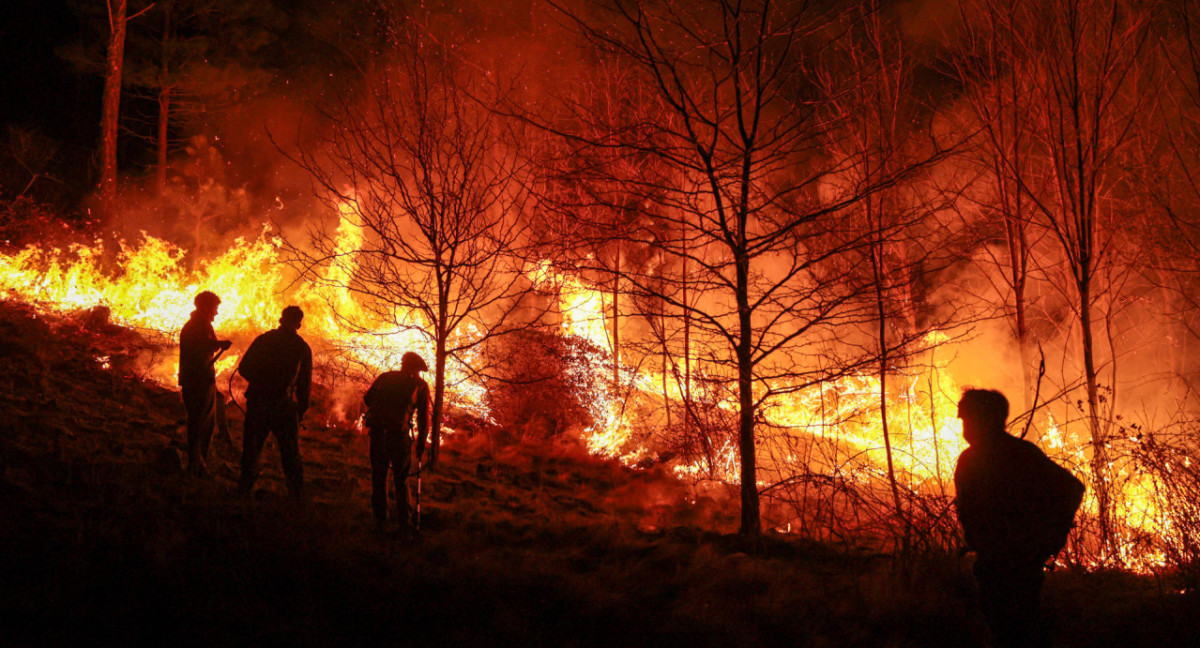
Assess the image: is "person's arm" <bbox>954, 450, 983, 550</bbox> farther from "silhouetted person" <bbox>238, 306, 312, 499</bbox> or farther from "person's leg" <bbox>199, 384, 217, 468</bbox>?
"person's leg" <bbox>199, 384, 217, 468</bbox>

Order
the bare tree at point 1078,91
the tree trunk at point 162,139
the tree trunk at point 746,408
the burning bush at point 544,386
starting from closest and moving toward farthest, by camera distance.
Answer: the tree trunk at point 746,408 → the bare tree at point 1078,91 → the burning bush at point 544,386 → the tree trunk at point 162,139

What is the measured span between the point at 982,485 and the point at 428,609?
3.03 meters

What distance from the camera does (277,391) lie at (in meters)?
5.34

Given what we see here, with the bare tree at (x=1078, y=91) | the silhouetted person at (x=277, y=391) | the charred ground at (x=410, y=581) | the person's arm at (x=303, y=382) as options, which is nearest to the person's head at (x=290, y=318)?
the silhouetted person at (x=277, y=391)

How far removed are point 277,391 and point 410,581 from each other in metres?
2.13

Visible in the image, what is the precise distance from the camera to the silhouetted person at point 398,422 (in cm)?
521

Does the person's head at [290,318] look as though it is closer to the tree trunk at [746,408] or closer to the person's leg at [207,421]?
the person's leg at [207,421]

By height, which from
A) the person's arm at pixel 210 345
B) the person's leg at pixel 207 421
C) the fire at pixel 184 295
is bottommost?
the person's leg at pixel 207 421

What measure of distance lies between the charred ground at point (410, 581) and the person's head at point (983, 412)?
1279 millimetres

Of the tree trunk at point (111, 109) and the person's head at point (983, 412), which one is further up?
the tree trunk at point (111, 109)

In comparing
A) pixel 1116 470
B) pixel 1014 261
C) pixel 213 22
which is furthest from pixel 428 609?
pixel 213 22

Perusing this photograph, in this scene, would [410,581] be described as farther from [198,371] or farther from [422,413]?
[198,371]

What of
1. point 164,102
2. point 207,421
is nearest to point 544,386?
point 207,421

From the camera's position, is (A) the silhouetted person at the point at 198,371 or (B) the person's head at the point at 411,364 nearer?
(B) the person's head at the point at 411,364
